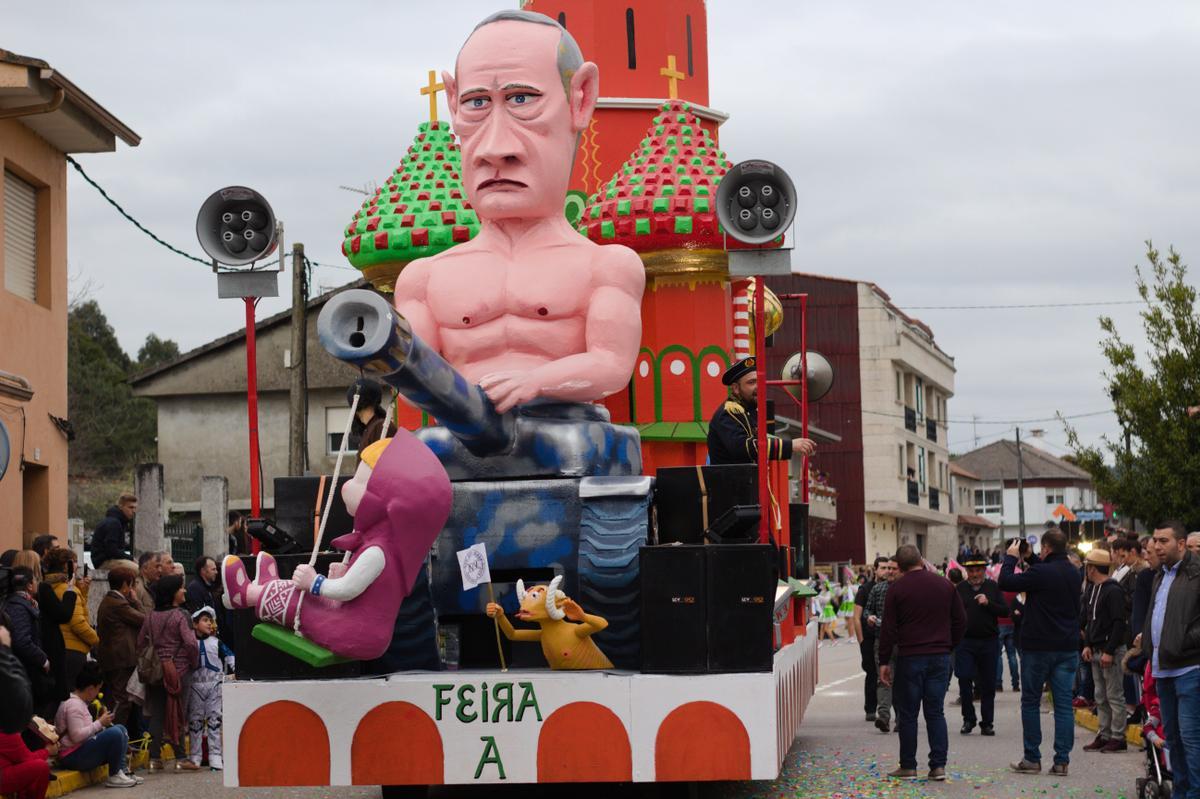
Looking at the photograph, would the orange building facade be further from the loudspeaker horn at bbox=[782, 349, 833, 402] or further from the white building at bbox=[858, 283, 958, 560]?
the white building at bbox=[858, 283, 958, 560]

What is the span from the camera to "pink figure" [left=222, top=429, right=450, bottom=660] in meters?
7.97

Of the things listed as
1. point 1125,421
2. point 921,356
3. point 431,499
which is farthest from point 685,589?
point 921,356

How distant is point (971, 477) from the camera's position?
8875 cm

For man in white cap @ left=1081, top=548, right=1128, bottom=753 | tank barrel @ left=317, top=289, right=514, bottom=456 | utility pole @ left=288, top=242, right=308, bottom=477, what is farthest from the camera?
utility pole @ left=288, top=242, right=308, bottom=477

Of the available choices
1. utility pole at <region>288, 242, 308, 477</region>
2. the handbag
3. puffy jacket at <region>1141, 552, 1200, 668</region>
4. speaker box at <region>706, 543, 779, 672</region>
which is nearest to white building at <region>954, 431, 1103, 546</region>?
utility pole at <region>288, 242, 308, 477</region>

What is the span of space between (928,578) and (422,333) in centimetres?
410

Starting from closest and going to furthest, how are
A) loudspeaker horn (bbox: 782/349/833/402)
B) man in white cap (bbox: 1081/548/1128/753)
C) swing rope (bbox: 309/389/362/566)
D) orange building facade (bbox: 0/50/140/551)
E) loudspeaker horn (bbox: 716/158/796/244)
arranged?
swing rope (bbox: 309/389/362/566) → loudspeaker horn (bbox: 716/158/796/244) → man in white cap (bbox: 1081/548/1128/753) → loudspeaker horn (bbox: 782/349/833/402) → orange building facade (bbox: 0/50/140/551)

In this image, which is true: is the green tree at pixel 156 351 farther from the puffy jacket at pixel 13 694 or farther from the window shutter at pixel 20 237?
the puffy jacket at pixel 13 694

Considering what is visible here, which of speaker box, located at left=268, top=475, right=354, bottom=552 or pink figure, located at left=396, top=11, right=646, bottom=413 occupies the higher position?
pink figure, located at left=396, top=11, right=646, bottom=413

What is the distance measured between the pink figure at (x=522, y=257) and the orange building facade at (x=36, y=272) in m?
8.65

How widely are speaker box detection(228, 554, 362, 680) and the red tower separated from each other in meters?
6.03

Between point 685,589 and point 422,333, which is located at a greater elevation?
point 422,333

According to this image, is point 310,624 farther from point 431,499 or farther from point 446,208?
point 446,208

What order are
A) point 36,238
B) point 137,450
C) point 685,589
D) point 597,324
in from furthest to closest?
point 137,450, point 36,238, point 597,324, point 685,589
